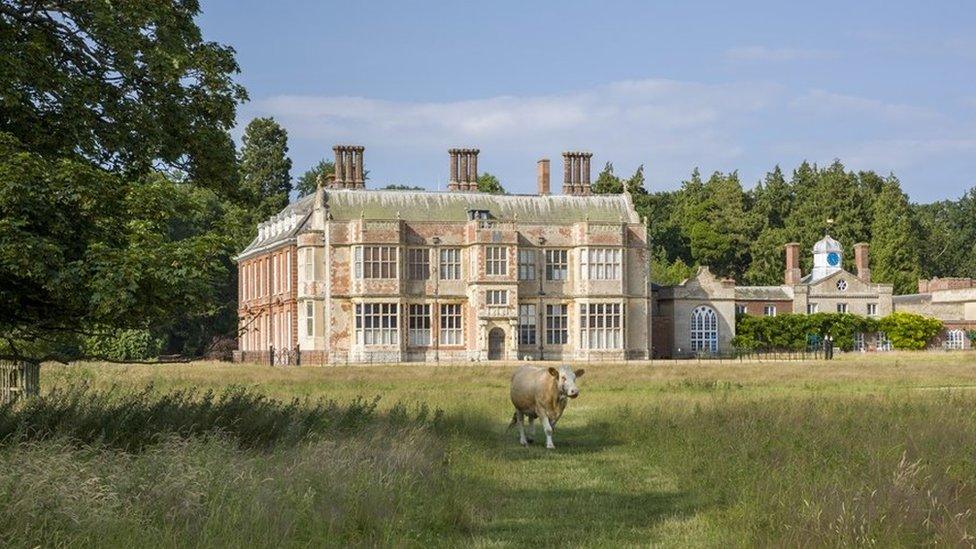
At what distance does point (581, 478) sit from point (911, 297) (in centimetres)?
7409

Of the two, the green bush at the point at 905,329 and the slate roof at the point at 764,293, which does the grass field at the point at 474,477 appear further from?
the green bush at the point at 905,329

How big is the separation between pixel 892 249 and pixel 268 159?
44.0 meters

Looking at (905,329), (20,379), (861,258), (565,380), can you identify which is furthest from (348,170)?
(565,380)

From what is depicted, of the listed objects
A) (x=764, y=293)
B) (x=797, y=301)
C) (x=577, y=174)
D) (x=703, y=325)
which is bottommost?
(x=703, y=325)

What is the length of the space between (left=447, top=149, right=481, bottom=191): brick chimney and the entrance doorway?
1024 centimetres

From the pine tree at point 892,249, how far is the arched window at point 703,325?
22759 millimetres

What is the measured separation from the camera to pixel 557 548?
10758 mm

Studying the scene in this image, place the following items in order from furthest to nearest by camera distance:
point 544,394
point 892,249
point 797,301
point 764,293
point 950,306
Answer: point 892,249
point 950,306
point 764,293
point 797,301
point 544,394

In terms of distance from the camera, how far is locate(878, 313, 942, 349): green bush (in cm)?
7562

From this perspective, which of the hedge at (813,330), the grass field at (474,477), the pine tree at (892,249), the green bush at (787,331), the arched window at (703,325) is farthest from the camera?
the pine tree at (892,249)

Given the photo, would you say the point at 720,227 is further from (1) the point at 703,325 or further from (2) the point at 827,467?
(2) the point at 827,467

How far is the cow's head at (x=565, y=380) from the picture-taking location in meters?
19.7

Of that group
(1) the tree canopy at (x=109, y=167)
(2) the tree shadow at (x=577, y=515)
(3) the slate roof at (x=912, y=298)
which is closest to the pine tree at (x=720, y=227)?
(3) the slate roof at (x=912, y=298)

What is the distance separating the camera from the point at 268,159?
8762cm
